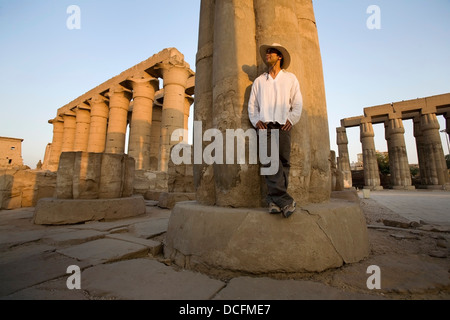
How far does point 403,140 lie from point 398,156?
5.30 ft

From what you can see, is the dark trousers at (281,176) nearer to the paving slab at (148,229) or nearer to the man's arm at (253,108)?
the man's arm at (253,108)

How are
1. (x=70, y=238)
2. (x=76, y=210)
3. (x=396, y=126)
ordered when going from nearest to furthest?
1. (x=70, y=238)
2. (x=76, y=210)
3. (x=396, y=126)

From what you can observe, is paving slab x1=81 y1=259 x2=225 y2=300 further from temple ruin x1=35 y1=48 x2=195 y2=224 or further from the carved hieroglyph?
temple ruin x1=35 y1=48 x2=195 y2=224

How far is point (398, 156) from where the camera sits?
1948cm

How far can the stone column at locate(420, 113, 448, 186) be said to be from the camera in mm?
17984

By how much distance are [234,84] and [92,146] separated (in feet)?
56.1

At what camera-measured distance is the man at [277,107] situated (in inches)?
73.7

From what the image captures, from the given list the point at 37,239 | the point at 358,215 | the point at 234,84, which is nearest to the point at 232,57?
the point at 234,84

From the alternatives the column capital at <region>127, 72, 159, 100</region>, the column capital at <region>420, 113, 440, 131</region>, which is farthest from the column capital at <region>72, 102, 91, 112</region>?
the column capital at <region>420, 113, 440, 131</region>

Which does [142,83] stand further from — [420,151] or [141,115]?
[420,151]

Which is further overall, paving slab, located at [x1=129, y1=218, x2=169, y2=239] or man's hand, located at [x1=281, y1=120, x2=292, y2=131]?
paving slab, located at [x1=129, y1=218, x2=169, y2=239]

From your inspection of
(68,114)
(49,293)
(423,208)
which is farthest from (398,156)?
(68,114)

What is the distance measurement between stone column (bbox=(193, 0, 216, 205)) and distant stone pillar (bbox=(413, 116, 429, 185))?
24.8 meters

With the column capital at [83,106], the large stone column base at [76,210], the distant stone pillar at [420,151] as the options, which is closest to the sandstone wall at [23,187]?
the large stone column base at [76,210]
